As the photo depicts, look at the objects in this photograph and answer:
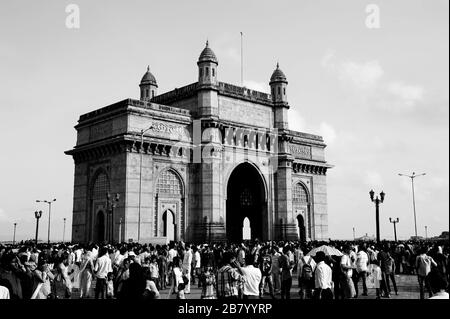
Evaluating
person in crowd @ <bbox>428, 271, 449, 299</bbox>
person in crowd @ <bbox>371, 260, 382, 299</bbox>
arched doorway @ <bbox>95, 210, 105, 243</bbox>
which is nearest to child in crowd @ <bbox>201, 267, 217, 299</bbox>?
person in crowd @ <bbox>428, 271, 449, 299</bbox>

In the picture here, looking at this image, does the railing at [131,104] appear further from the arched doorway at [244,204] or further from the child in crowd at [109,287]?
the child in crowd at [109,287]

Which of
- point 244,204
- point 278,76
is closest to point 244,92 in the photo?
point 278,76

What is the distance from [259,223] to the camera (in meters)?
47.8

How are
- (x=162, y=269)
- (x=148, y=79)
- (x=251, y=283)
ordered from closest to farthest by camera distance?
(x=251, y=283), (x=162, y=269), (x=148, y=79)

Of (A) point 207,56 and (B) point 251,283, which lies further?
(A) point 207,56

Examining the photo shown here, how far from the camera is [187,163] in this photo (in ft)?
→ 129

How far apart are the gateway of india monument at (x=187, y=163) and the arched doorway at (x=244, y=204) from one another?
0.11m

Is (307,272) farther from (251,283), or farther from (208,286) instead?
(251,283)

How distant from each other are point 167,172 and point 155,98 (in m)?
10.5

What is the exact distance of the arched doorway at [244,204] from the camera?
45.9 meters

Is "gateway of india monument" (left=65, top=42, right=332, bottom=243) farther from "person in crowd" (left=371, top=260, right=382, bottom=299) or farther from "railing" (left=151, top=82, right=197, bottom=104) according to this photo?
"person in crowd" (left=371, top=260, right=382, bottom=299)

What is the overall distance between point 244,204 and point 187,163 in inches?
461
